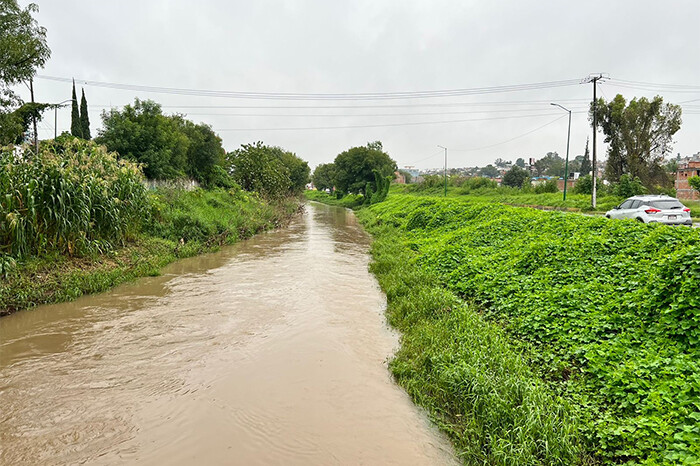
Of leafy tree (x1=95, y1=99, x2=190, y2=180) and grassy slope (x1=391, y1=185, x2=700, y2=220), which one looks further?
leafy tree (x1=95, y1=99, x2=190, y2=180)

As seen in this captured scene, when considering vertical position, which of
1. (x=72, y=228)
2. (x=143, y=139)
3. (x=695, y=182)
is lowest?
(x=72, y=228)

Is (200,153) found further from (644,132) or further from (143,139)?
(644,132)

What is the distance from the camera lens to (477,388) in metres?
4.41

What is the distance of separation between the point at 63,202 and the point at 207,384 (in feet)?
22.3

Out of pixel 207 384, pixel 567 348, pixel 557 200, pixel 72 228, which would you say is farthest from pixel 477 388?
pixel 557 200

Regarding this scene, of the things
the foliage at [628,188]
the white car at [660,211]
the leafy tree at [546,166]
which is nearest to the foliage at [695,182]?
the foliage at [628,188]

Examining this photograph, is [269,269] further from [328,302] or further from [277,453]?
[277,453]

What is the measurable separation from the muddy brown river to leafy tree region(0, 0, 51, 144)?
49.5 feet

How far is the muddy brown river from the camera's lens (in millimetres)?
3855

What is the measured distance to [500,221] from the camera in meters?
12.6

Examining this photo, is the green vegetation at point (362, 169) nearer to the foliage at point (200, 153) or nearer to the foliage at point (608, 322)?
the foliage at point (200, 153)

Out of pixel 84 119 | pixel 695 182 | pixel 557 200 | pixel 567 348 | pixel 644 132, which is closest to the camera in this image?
pixel 567 348

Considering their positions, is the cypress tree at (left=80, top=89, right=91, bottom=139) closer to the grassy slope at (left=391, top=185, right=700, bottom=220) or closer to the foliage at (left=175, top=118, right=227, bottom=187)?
the foliage at (left=175, top=118, right=227, bottom=187)

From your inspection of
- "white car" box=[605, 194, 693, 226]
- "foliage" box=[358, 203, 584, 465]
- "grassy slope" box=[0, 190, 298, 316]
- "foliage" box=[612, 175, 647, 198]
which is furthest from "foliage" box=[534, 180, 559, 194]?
"foliage" box=[358, 203, 584, 465]
